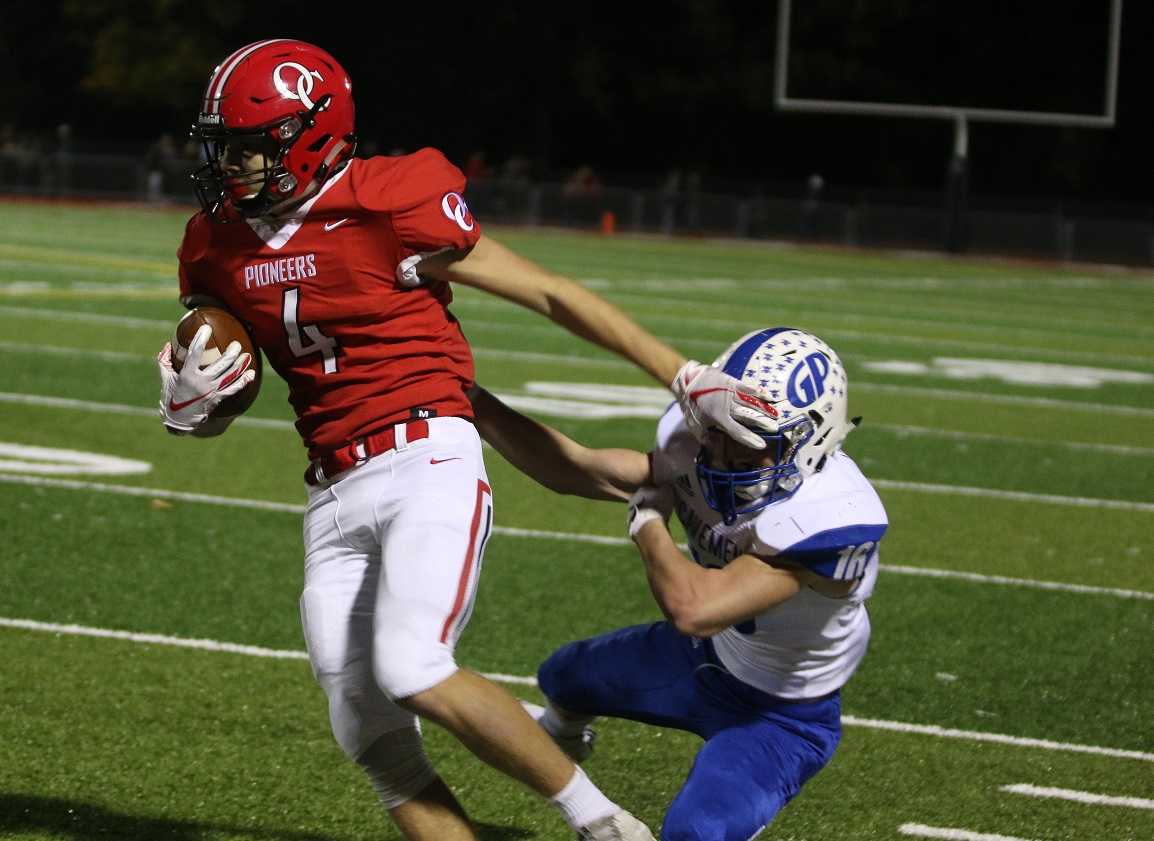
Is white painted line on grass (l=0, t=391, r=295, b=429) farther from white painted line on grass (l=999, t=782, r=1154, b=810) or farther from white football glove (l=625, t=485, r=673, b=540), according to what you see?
white football glove (l=625, t=485, r=673, b=540)

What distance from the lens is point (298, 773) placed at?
467cm

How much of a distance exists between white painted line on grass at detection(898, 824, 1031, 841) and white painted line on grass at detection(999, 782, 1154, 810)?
0.36 metres

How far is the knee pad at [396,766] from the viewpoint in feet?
12.4

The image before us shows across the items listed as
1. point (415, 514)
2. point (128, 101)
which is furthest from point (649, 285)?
point (128, 101)

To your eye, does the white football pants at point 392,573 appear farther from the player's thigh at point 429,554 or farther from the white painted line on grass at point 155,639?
the white painted line on grass at point 155,639

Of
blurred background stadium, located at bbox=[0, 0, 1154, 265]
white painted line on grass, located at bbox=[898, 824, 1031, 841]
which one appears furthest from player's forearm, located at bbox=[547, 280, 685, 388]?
blurred background stadium, located at bbox=[0, 0, 1154, 265]

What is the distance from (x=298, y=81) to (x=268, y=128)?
0.13 m

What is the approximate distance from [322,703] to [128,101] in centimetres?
4435

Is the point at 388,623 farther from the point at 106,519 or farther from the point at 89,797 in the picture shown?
the point at 106,519

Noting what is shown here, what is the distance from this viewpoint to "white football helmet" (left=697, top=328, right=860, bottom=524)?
11.9 feet

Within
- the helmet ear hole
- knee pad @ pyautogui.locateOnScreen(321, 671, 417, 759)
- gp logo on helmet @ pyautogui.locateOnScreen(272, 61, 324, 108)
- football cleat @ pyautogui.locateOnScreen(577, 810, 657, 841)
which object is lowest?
football cleat @ pyautogui.locateOnScreen(577, 810, 657, 841)

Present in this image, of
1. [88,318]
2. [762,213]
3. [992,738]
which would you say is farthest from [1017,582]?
[762,213]

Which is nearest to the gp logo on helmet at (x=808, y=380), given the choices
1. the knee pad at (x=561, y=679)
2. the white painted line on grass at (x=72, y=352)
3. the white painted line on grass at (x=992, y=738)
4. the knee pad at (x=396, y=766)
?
the knee pad at (x=561, y=679)

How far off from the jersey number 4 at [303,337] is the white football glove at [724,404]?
739 millimetres
